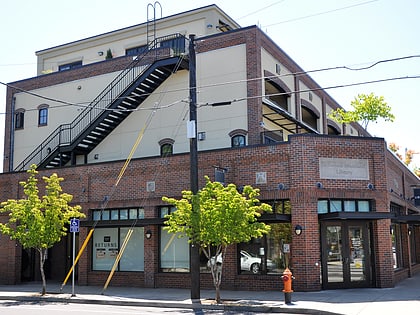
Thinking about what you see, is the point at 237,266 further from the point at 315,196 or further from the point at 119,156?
the point at 119,156

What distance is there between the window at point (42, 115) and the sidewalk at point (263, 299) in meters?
12.0

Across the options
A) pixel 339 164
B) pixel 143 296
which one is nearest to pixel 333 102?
pixel 339 164

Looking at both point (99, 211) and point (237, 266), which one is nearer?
point (237, 266)

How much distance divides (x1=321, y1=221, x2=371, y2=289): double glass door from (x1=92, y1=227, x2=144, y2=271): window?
7961 millimetres

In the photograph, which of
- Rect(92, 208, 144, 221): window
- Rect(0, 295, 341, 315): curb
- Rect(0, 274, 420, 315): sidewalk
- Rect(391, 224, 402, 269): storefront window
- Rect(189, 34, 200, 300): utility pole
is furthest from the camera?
Rect(391, 224, 402, 269): storefront window

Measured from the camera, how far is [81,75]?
29469 millimetres

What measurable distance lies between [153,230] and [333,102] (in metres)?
20.3

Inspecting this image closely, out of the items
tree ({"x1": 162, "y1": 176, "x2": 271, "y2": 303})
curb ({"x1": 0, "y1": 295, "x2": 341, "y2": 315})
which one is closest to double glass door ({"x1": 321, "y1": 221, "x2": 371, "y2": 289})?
tree ({"x1": 162, "y1": 176, "x2": 271, "y2": 303})

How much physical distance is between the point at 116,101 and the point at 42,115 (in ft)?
24.6

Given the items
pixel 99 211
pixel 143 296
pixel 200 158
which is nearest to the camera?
pixel 143 296

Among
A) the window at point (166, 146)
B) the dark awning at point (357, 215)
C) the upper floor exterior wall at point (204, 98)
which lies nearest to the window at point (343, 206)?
the dark awning at point (357, 215)

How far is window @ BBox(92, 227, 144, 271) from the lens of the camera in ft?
72.2

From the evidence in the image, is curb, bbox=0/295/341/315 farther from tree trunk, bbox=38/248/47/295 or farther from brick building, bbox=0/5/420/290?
brick building, bbox=0/5/420/290

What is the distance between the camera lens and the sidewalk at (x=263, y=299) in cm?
1427
